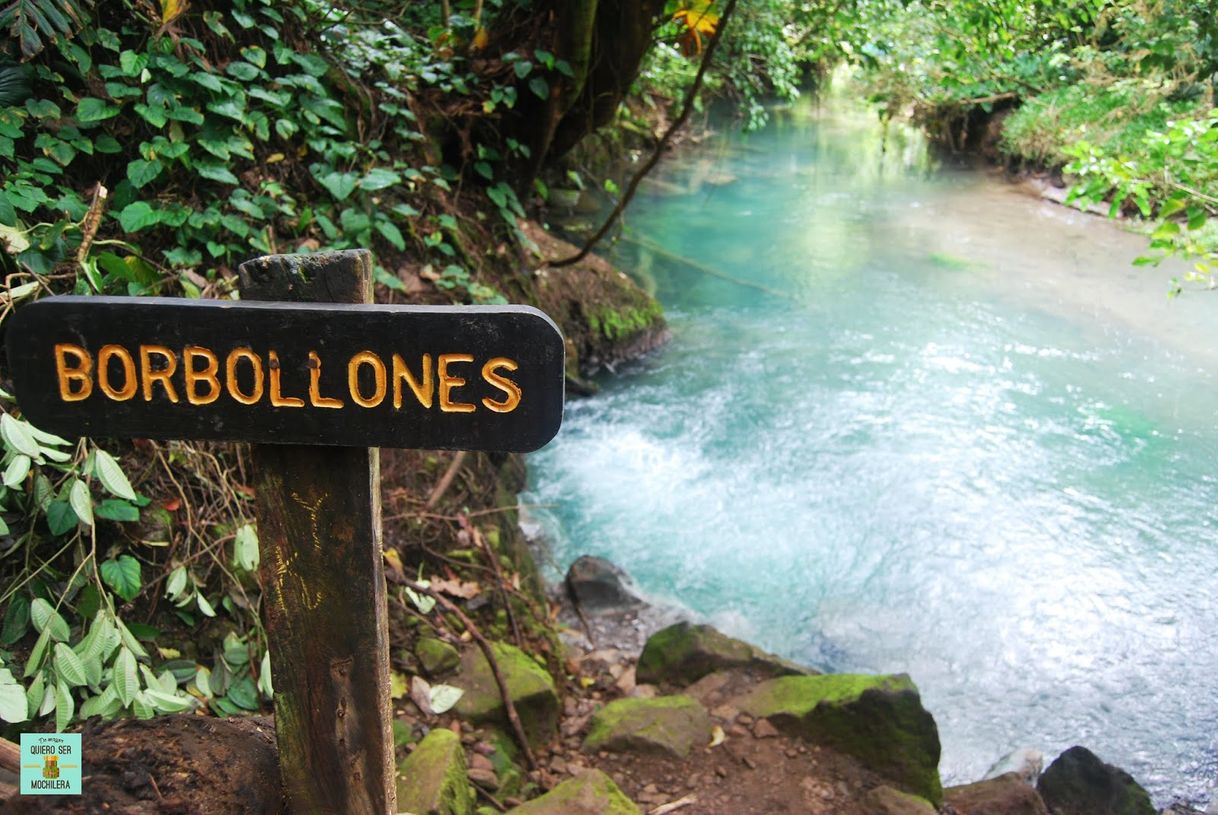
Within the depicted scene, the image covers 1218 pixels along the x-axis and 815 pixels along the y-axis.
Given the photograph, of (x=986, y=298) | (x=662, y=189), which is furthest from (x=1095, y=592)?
(x=662, y=189)

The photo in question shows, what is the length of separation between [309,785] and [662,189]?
31.8 feet

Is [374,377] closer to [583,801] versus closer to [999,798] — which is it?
[583,801]

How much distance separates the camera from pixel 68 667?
5.71 feet

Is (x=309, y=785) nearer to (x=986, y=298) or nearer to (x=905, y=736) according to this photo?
(x=905, y=736)

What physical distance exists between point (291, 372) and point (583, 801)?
140cm

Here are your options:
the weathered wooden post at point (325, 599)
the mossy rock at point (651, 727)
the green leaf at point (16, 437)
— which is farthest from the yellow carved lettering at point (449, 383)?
the mossy rock at point (651, 727)

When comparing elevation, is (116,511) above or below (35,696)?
above

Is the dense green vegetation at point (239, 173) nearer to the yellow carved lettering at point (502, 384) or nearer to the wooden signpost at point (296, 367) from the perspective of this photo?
the wooden signpost at point (296, 367)

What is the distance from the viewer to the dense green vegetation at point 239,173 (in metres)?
1.97

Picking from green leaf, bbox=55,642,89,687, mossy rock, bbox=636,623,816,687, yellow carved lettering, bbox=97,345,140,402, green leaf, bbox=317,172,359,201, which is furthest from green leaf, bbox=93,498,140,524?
mossy rock, bbox=636,623,816,687

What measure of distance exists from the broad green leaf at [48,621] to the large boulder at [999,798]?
234cm

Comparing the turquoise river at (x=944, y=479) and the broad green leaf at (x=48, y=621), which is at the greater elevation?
the broad green leaf at (x=48, y=621)

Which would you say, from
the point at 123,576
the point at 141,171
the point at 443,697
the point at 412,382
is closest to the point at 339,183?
the point at 141,171

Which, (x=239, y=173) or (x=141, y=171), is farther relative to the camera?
(x=239, y=173)
